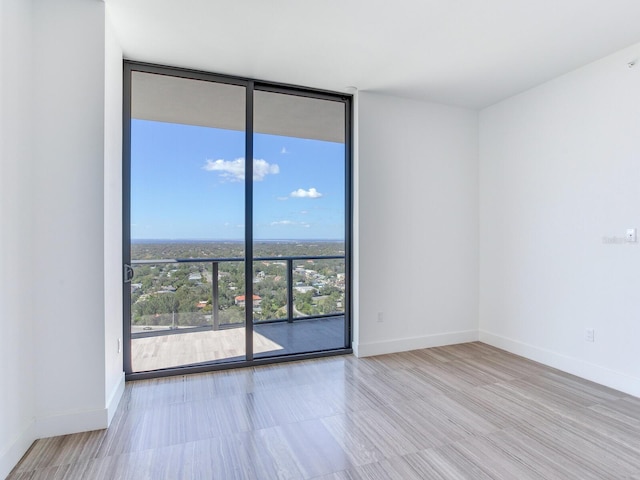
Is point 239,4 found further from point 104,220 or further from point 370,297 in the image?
point 370,297

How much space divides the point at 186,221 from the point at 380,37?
2.20 metres

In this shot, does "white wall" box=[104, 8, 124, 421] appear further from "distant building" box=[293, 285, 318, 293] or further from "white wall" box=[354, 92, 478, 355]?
"white wall" box=[354, 92, 478, 355]

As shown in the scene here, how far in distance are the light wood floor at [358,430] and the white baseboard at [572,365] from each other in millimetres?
105

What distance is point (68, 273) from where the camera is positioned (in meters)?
2.15

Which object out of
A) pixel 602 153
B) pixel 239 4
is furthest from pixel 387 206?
pixel 239 4

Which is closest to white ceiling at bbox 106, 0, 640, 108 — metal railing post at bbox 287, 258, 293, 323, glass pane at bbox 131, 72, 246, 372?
glass pane at bbox 131, 72, 246, 372

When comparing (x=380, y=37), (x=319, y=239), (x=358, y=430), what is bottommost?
(x=358, y=430)

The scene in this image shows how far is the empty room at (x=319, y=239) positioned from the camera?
2000 mm

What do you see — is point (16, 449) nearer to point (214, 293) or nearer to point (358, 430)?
point (214, 293)

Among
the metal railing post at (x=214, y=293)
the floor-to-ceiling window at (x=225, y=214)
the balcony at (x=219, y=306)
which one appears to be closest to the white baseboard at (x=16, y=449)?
the floor-to-ceiling window at (x=225, y=214)

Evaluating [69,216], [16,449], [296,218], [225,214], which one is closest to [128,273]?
[69,216]

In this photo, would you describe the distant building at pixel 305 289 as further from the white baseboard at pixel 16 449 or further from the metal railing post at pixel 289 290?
the white baseboard at pixel 16 449

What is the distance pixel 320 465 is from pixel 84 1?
3105mm

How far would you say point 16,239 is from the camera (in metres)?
1.91
